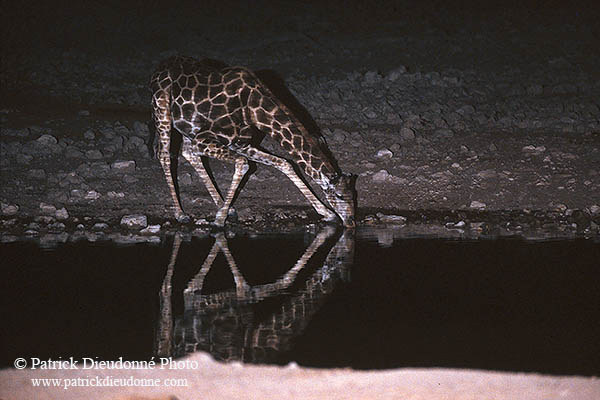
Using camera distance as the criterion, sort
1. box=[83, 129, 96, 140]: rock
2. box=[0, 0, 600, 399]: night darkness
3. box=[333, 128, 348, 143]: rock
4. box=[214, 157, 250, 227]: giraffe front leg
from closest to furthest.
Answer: box=[0, 0, 600, 399]: night darkness, box=[214, 157, 250, 227]: giraffe front leg, box=[333, 128, 348, 143]: rock, box=[83, 129, 96, 140]: rock

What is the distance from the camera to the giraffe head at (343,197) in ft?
25.0

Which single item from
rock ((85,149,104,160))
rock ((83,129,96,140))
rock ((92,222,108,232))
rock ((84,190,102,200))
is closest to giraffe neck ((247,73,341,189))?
rock ((84,190,102,200))

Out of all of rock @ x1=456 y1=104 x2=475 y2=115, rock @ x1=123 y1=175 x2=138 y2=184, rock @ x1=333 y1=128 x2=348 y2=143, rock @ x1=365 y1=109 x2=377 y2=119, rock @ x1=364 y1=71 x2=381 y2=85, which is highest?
rock @ x1=364 y1=71 x2=381 y2=85

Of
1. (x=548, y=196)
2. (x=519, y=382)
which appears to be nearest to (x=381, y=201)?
(x=548, y=196)

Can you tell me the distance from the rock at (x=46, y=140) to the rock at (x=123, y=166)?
1195mm

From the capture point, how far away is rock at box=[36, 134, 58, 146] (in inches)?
394

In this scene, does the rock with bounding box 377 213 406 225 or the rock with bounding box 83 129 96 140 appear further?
the rock with bounding box 83 129 96 140

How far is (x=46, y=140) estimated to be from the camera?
10.1 m

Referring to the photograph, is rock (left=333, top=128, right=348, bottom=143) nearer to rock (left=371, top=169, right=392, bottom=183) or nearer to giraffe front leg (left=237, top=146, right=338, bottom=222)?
rock (left=371, top=169, right=392, bottom=183)

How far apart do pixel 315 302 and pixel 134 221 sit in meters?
2.80

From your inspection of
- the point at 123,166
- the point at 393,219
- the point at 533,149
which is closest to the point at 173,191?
the point at 123,166

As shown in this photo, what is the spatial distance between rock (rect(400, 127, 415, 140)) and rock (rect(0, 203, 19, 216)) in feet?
16.2

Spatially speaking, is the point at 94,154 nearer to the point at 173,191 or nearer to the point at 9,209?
the point at 9,209

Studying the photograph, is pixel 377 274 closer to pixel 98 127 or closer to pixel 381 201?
pixel 381 201
